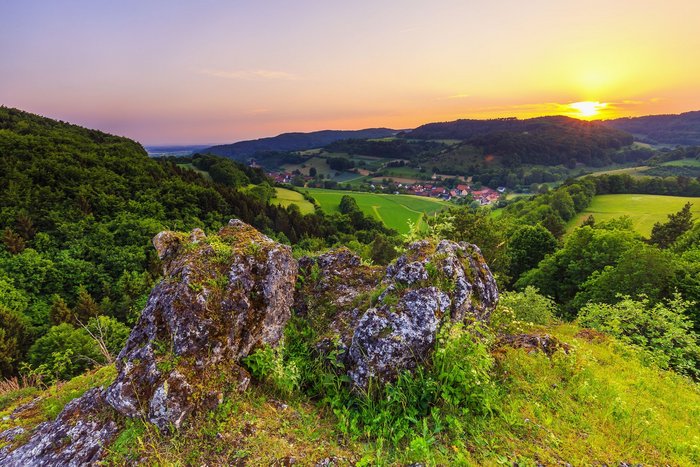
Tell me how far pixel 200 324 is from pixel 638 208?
4225 inches

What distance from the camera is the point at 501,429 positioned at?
561cm

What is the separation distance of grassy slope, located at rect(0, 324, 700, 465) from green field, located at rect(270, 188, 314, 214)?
93.1 meters

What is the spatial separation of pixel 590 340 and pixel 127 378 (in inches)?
507

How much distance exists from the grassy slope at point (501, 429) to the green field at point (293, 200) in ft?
305

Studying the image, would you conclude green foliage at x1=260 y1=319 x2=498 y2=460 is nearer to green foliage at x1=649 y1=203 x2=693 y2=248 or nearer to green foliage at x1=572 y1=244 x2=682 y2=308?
green foliage at x1=572 y1=244 x2=682 y2=308

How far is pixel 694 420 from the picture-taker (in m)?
7.03

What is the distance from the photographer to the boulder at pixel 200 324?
5.27 m

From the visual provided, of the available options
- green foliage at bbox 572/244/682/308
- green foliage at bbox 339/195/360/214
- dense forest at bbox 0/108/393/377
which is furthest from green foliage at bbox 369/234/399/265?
green foliage at bbox 339/195/360/214

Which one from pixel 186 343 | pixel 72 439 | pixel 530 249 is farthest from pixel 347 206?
pixel 72 439

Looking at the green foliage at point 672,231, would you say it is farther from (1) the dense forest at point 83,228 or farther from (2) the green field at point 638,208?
(1) the dense forest at point 83,228

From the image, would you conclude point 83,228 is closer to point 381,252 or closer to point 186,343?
point 381,252

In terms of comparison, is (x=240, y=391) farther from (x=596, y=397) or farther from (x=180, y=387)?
(x=596, y=397)

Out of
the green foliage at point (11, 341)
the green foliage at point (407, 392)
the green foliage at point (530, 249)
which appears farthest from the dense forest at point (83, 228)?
the green foliage at point (530, 249)

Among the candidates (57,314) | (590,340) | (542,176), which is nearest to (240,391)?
(590,340)
